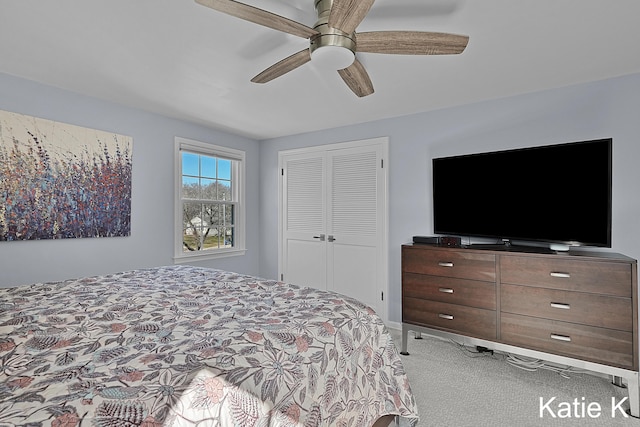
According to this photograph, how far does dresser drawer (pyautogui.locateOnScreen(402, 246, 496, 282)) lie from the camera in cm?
262

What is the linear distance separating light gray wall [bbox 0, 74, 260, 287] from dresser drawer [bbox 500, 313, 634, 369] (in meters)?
3.36

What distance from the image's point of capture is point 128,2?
5.62 feet

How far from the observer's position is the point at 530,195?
2.71 m

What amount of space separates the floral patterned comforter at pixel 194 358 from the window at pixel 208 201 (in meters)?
1.86

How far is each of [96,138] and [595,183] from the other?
4231 millimetres

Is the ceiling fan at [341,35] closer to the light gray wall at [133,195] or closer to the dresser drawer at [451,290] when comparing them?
the dresser drawer at [451,290]

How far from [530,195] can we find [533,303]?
88cm

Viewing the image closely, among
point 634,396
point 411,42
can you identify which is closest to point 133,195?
point 411,42

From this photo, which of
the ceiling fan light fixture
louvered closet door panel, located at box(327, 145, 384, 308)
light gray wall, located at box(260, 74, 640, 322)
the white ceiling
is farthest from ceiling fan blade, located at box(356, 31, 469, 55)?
louvered closet door panel, located at box(327, 145, 384, 308)

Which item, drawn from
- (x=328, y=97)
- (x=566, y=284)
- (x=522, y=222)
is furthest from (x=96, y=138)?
(x=566, y=284)

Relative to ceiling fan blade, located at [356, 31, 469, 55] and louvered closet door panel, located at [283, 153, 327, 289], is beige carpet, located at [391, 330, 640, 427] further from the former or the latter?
ceiling fan blade, located at [356, 31, 469, 55]

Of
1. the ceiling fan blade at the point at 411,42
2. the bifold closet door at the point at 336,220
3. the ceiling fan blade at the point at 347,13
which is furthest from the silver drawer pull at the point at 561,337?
the ceiling fan blade at the point at 347,13

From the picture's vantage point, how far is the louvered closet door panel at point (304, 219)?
14.1ft

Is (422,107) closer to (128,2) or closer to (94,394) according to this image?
(128,2)
